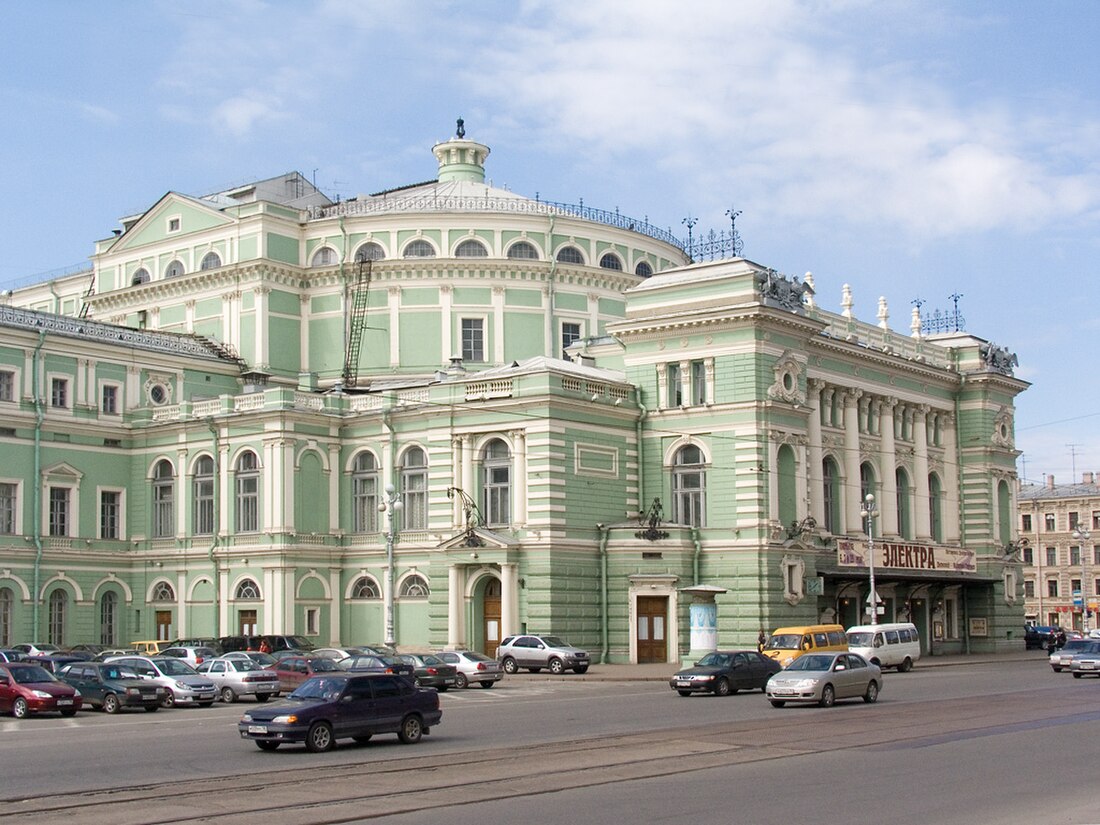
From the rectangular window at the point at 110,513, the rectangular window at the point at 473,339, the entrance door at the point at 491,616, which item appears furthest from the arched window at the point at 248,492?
the rectangular window at the point at 473,339

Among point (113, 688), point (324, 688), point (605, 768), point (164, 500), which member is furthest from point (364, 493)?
point (605, 768)

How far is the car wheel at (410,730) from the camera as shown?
29312 mm

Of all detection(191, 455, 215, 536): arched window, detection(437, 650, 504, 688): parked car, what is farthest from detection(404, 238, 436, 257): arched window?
detection(437, 650, 504, 688): parked car

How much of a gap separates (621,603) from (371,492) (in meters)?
12.6

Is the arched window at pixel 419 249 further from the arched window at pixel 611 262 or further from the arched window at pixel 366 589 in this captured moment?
the arched window at pixel 366 589

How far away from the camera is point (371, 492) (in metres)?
67.3

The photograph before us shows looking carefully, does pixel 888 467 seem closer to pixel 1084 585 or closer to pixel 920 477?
pixel 920 477

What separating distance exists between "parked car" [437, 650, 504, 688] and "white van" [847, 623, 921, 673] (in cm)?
1383

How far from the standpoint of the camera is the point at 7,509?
216 feet

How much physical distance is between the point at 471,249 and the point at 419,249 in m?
2.69

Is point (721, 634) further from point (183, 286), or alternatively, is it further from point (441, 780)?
point (441, 780)

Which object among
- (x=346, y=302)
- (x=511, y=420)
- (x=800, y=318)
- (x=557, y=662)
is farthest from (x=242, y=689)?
(x=346, y=302)

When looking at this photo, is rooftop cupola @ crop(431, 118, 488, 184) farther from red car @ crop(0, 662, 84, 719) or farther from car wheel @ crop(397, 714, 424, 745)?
car wheel @ crop(397, 714, 424, 745)

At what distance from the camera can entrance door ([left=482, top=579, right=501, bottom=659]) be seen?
2461 inches
